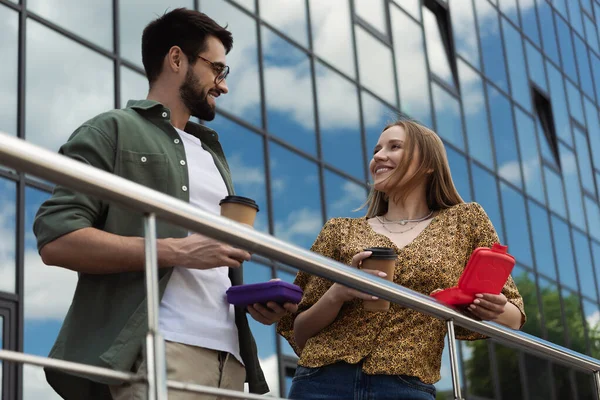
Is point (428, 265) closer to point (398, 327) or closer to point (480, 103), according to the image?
point (398, 327)

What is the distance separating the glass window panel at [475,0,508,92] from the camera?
17391 mm

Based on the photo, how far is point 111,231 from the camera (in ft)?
8.96

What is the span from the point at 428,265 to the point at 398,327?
9.7 inches

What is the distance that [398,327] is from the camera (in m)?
3.25

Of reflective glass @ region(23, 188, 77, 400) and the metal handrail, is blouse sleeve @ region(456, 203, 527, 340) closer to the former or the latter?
the metal handrail

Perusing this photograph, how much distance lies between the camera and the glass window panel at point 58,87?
26.7 feet

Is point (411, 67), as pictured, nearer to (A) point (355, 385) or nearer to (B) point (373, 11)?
(B) point (373, 11)

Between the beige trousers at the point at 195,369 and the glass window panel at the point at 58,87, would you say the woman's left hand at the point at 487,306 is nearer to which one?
the beige trousers at the point at 195,369

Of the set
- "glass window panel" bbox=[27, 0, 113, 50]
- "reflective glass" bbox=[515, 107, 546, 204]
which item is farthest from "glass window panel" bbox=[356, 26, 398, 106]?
"glass window panel" bbox=[27, 0, 113, 50]

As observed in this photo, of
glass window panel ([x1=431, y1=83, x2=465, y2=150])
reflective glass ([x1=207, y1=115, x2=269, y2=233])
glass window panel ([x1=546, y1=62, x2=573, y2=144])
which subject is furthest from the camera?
glass window panel ([x1=546, y1=62, x2=573, y2=144])

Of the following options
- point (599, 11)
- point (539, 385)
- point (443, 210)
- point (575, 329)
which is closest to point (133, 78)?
point (443, 210)

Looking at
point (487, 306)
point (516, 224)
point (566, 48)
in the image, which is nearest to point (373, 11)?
point (516, 224)

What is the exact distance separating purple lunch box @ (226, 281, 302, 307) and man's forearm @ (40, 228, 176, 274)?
351 millimetres

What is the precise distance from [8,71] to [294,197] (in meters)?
4.18
